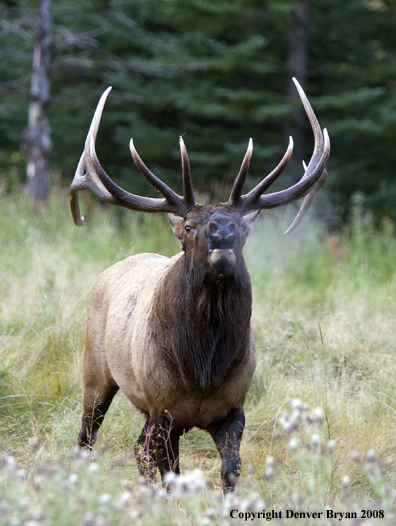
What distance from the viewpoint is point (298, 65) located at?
1271cm

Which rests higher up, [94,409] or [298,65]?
[298,65]

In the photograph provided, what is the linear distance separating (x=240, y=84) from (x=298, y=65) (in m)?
1.24

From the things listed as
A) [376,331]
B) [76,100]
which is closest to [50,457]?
[376,331]

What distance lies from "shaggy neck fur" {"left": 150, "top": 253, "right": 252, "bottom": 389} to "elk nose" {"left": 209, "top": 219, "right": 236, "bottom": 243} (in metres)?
0.23

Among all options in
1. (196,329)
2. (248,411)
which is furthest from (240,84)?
(196,329)

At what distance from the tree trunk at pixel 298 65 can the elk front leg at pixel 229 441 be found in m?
9.24

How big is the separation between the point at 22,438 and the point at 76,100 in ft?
38.2

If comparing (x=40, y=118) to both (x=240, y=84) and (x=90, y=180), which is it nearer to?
(x=240, y=84)

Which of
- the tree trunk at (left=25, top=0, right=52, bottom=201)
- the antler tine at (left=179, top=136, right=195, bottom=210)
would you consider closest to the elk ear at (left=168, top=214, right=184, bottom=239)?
the antler tine at (left=179, top=136, right=195, bottom=210)

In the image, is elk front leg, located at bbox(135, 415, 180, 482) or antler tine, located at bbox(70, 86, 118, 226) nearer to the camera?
elk front leg, located at bbox(135, 415, 180, 482)

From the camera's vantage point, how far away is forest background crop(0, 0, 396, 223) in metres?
12.2

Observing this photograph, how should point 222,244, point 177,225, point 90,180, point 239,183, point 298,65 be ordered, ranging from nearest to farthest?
point 222,244, point 239,183, point 177,225, point 90,180, point 298,65

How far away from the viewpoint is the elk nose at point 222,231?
11.1 ft

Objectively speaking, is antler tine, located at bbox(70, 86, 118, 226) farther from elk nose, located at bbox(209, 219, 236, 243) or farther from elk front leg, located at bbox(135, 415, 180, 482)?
elk front leg, located at bbox(135, 415, 180, 482)
